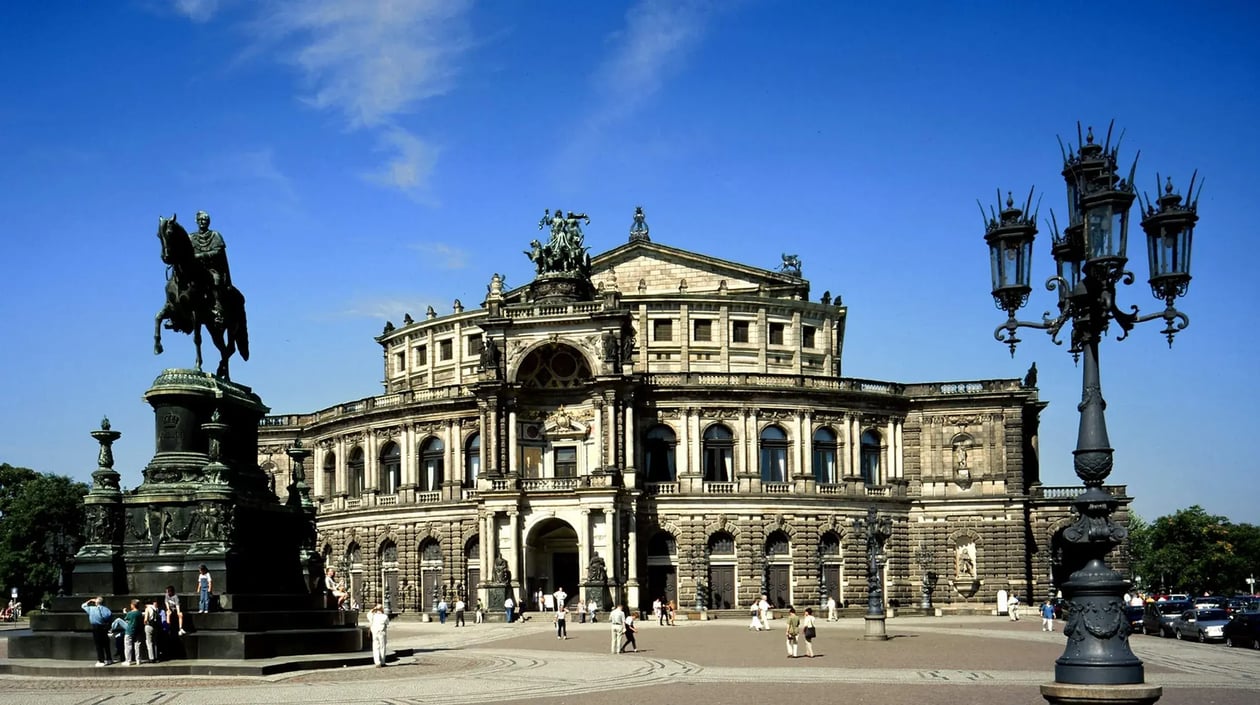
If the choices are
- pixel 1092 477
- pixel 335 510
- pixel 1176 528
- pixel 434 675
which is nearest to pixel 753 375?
pixel 335 510

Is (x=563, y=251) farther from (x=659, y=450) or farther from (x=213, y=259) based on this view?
(x=213, y=259)

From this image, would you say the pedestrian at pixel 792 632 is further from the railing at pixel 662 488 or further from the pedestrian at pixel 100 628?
the railing at pixel 662 488

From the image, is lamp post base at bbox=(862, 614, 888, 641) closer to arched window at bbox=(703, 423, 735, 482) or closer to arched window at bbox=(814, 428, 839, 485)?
arched window at bbox=(703, 423, 735, 482)

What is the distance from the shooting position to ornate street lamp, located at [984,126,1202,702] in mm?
17297

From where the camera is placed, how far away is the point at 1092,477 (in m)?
17.8

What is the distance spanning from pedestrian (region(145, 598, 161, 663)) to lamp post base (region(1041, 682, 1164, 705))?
64.8ft

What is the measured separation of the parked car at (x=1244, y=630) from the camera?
154 feet

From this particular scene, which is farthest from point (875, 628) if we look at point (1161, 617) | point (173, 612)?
point (173, 612)

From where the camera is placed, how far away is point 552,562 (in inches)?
3068

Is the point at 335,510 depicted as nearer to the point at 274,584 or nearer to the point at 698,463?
the point at 698,463

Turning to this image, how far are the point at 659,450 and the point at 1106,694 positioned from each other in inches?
2468

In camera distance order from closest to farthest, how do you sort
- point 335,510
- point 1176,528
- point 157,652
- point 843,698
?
point 843,698, point 157,652, point 335,510, point 1176,528

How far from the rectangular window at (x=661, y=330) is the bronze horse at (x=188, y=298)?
52.5 m

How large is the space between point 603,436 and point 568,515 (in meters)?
4.81
